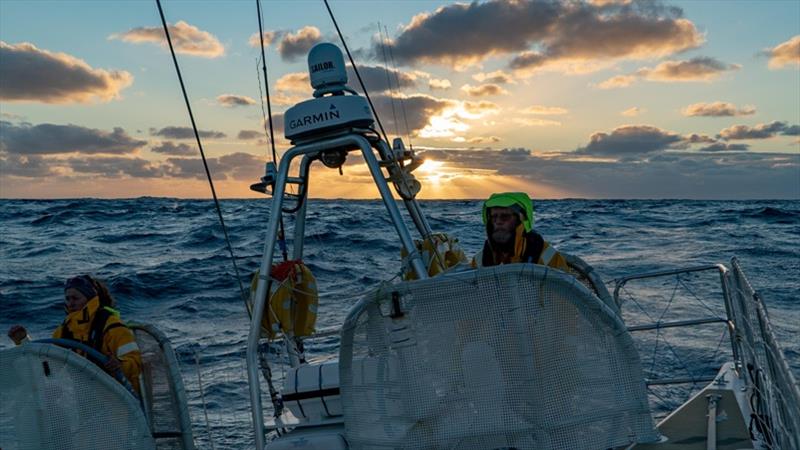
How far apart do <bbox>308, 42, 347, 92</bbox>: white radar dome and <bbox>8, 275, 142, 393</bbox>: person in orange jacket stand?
2.46 m

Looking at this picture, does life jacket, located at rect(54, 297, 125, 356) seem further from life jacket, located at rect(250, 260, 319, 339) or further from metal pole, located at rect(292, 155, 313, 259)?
metal pole, located at rect(292, 155, 313, 259)

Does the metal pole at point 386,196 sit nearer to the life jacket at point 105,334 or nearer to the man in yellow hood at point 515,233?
the man in yellow hood at point 515,233

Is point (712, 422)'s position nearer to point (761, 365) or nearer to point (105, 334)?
point (761, 365)

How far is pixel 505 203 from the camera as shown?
549 cm

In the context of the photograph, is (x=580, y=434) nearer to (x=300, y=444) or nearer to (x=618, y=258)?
(x=300, y=444)

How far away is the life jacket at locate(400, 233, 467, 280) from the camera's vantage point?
19.8 feet

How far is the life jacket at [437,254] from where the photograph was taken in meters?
6.03

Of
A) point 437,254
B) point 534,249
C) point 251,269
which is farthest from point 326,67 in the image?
point 251,269

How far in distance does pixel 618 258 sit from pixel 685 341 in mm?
12081

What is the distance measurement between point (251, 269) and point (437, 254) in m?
19.0

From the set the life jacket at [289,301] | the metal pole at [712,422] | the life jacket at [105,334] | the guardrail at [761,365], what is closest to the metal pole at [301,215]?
the life jacket at [289,301]

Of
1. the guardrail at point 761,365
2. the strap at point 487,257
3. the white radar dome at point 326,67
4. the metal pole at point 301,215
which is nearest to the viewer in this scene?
the guardrail at point 761,365

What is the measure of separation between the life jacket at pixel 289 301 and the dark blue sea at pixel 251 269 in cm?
162

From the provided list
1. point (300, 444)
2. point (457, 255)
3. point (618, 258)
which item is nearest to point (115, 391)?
point (300, 444)
